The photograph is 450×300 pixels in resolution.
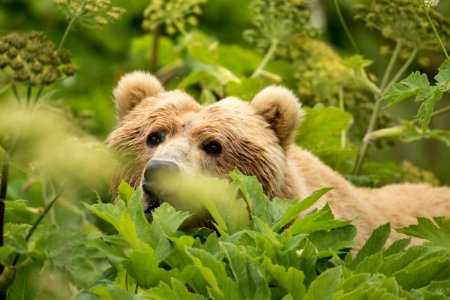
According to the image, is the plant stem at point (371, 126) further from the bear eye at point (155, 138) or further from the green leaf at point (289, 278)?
the green leaf at point (289, 278)

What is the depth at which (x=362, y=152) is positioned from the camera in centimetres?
591

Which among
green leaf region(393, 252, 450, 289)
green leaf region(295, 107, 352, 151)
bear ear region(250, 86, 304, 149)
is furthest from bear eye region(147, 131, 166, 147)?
green leaf region(393, 252, 450, 289)

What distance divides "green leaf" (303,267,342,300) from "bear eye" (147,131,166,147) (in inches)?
74.1

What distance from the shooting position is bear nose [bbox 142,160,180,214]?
13.5 ft

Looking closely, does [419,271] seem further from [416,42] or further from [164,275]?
[416,42]

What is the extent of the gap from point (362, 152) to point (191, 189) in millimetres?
2637

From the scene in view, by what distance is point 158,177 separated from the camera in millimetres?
4125

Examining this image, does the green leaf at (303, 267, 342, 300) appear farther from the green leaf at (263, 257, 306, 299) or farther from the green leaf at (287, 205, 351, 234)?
the green leaf at (287, 205, 351, 234)

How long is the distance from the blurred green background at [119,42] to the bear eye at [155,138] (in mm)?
4644

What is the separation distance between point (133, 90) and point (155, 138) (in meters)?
0.40

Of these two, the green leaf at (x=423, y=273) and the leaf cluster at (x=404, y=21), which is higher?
the leaf cluster at (x=404, y=21)

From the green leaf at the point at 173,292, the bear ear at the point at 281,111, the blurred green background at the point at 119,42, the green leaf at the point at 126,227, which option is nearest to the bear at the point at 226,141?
the bear ear at the point at 281,111

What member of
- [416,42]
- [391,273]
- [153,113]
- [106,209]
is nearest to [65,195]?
[153,113]

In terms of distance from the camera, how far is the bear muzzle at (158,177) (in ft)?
13.5
